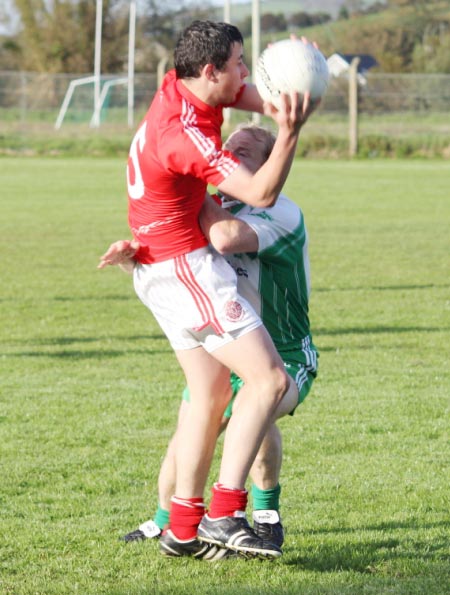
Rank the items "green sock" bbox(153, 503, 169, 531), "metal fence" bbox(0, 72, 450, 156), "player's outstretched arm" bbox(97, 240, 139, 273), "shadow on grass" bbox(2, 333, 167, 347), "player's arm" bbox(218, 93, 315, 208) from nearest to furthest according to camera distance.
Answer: "player's arm" bbox(218, 93, 315, 208) < "player's outstretched arm" bbox(97, 240, 139, 273) < "green sock" bbox(153, 503, 169, 531) < "shadow on grass" bbox(2, 333, 167, 347) < "metal fence" bbox(0, 72, 450, 156)

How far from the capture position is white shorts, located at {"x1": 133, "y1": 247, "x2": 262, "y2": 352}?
4617 mm

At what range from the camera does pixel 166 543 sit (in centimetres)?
484

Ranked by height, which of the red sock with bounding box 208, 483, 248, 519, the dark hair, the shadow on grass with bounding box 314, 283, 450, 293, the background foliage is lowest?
the background foliage

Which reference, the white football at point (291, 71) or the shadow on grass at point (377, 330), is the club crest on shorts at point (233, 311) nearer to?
the white football at point (291, 71)

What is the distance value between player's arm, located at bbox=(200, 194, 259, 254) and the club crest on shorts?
225 mm

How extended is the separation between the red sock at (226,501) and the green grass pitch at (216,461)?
0.98 feet

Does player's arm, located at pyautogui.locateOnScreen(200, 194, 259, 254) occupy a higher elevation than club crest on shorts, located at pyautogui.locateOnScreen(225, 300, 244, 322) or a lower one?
higher

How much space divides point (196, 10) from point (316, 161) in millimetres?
68314

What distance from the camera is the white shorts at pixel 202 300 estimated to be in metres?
4.62

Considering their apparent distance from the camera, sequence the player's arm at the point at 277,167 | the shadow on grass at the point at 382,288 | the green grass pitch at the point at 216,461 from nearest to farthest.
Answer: the player's arm at the point at 277,167 < the green grass pitch at the point at 216,461 < the shadow on grass at the point at 382,288

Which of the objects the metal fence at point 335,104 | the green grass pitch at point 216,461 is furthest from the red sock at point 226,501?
the metal fence at point 335,104

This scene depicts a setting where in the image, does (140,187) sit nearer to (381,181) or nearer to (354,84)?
(381,181)

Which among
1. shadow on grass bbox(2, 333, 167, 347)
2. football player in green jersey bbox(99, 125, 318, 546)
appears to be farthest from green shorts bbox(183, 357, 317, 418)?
shadow on grass bbox(2, 333, 167, 347)

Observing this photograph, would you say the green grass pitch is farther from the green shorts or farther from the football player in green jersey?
the green shorts
